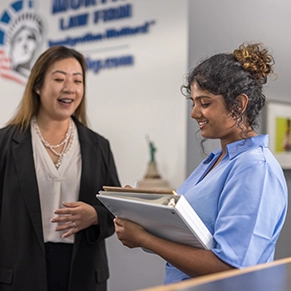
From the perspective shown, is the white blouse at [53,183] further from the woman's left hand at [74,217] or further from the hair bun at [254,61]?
the hair bun at [254,61]

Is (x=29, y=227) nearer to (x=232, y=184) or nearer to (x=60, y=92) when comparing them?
(x=60, y=92)

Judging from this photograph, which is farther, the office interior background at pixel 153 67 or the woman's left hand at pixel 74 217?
the office interior background at pixel 153 67

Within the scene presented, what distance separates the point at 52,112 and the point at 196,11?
2.01 meters

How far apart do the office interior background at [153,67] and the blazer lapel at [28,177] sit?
5.30 feet

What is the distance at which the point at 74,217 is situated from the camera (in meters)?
2.48

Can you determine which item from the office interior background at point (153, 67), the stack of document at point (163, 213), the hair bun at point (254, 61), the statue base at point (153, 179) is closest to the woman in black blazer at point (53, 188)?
the stack of document at point (163, 213)

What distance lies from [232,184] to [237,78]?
34 cm

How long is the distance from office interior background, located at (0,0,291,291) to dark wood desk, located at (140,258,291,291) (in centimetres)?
259

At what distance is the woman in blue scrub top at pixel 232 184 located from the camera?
1.55 meters

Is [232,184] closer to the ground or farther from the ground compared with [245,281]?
farther from the ground

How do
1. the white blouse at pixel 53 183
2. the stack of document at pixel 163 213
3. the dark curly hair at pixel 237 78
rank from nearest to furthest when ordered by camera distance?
the stack of document at pixel 163 213, the dark curly hair at pixel 237 78, the white blouse at pixel 53 183

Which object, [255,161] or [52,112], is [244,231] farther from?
[52,112]

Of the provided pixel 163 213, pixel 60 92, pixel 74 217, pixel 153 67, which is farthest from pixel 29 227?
pixel 153 67

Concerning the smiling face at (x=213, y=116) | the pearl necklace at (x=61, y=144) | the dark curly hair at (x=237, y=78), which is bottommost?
the pearl necklace at (x=61, y=144)
